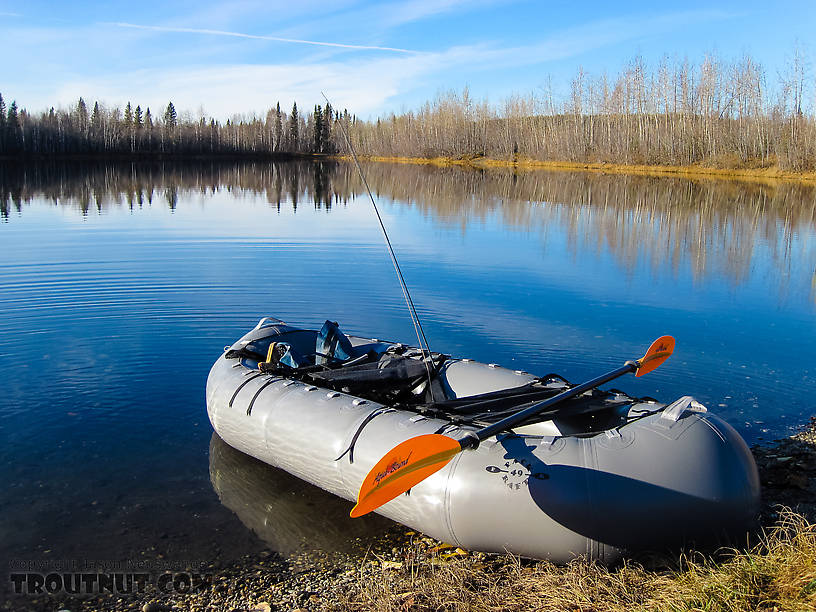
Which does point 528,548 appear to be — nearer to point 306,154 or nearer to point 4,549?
point 4,549

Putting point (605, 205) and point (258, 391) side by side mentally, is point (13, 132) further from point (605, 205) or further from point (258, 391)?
point (258, 391)

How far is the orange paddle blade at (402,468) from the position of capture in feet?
12.2

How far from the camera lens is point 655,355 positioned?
238 inches

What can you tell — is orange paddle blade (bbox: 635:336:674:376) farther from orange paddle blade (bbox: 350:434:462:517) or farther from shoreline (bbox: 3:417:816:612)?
orange paddle blade (bbox: 350:434:462:517)

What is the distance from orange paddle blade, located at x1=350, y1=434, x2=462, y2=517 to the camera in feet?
12.2

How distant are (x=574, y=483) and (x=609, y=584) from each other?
0.59 m

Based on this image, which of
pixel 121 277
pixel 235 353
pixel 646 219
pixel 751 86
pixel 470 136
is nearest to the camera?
pixel 235 353

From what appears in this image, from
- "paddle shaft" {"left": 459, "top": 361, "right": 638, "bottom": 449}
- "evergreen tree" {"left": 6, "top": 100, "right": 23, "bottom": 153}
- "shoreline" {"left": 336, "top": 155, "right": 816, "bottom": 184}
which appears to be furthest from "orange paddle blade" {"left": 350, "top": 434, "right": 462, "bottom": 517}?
"evergreen tree" {"left": 6, "top": 100, "right": 23, "bottom": 153}

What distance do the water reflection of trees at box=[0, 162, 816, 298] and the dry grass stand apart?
11777mm

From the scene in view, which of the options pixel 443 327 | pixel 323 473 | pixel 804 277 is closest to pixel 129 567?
pixel 323 473

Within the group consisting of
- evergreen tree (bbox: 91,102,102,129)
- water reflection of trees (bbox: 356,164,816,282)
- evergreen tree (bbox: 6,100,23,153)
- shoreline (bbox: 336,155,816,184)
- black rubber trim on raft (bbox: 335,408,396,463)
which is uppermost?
evergreen tree (bbox: 91,102,102,129)

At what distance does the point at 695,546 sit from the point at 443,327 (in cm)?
615

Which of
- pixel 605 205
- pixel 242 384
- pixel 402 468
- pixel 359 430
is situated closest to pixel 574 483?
pixel 402 468

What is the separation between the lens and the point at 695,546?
4.07m
